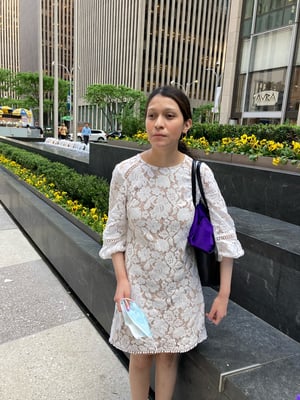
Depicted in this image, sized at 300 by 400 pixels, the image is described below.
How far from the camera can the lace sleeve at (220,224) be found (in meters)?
1.55

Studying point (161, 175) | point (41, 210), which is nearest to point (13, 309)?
point (41, 210)

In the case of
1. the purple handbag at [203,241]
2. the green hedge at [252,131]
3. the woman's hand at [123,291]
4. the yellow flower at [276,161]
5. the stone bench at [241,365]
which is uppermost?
the green hedge at [252,131]

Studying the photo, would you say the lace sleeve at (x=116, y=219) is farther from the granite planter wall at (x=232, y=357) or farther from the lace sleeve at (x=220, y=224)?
the granite planter wall at (x=232, y=357)

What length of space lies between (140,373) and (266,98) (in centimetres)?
1909

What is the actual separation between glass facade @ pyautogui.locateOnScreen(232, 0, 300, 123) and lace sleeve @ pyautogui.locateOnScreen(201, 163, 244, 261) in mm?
17108

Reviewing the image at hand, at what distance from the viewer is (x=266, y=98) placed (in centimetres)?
1877

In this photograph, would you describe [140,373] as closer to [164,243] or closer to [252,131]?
[164,243]

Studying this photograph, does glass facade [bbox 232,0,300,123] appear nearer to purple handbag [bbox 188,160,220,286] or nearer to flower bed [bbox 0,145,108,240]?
flower bed [bbox 0,145,108,240]

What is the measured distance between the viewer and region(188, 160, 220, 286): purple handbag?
158 centimetres

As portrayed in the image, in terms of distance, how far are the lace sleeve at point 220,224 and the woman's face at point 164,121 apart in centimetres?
24

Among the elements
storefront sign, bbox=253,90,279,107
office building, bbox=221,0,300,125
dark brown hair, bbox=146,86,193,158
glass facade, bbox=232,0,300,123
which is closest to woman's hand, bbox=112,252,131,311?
dark brown hair, bbox=146,86,193,158

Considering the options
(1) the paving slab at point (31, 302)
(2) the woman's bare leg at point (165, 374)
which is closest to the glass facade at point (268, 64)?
(1) the paving slab at point (31, 302)

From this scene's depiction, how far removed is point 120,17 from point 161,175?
66.2 meters

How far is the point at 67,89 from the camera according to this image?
2066 inches
